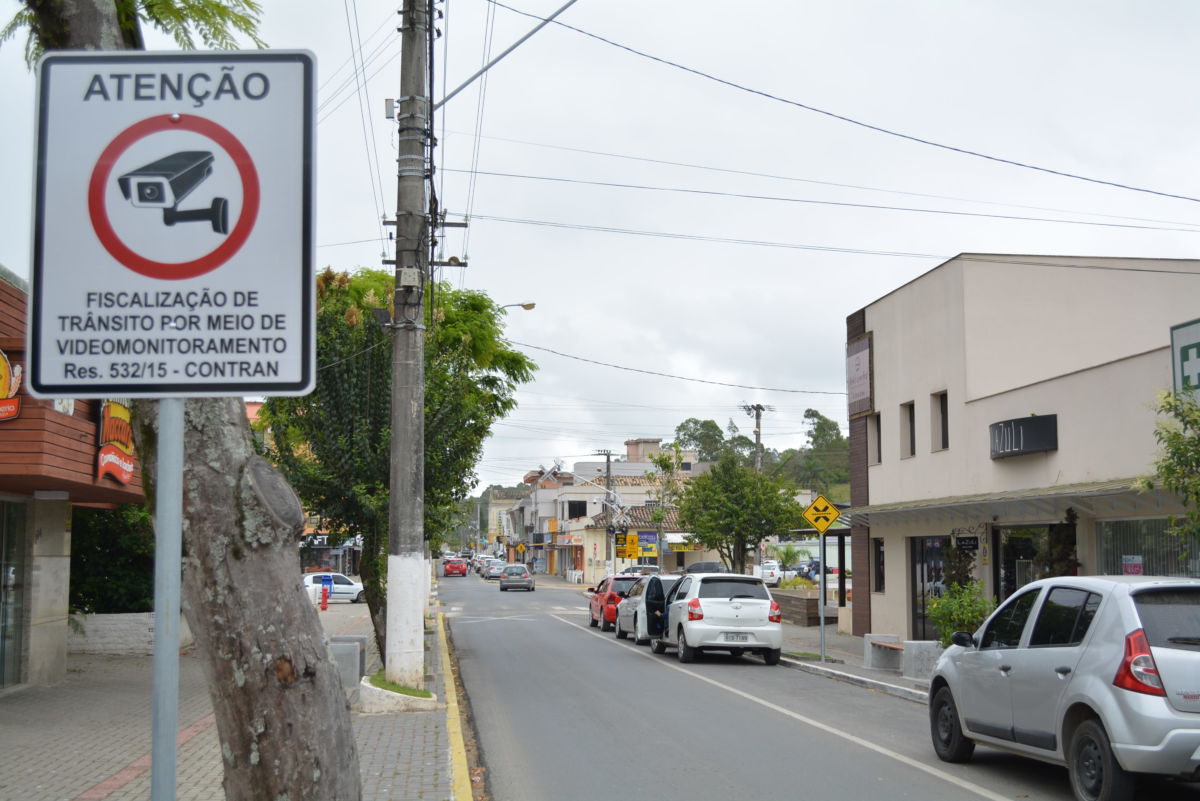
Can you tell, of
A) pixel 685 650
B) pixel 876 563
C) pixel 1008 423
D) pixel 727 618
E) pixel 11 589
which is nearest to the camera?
pixel 11 589

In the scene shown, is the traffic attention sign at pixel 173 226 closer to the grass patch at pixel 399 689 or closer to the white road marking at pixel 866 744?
the white road marking at pixel 866 744

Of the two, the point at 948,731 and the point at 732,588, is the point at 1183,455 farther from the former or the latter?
the point at 732,588

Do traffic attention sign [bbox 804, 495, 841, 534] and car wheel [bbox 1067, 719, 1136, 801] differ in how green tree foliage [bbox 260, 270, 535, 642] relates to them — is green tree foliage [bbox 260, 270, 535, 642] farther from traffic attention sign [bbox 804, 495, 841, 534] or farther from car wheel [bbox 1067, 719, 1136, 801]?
car wheel [bbox 1067, 719, 1136, 801]

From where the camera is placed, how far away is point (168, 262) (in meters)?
2.94

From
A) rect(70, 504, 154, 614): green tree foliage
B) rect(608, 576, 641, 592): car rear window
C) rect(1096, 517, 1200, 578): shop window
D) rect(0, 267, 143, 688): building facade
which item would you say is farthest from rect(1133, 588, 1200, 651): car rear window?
rect(608, 576, 641, 592): car rear window

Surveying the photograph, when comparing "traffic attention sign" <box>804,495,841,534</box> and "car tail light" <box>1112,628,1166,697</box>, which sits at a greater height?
"traffic attention sign" <box>804,495,841,534</box>

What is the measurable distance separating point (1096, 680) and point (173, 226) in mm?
7754

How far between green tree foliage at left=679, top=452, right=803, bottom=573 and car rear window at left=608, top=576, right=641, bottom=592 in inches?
458

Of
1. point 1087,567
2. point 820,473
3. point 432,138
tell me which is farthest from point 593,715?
point 820,473

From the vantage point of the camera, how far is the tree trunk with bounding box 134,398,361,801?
3943mm

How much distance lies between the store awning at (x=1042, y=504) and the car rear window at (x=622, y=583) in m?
8.26

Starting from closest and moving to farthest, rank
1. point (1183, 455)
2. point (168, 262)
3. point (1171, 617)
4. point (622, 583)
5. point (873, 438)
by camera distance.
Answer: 1. point (168, 262)
2. point (1171, 617)
3. point (1183, 455)
4. point (873, 438)
5. point (622, 583)

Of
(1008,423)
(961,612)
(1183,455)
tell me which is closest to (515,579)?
(1008,423)

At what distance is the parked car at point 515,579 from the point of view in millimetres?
61281
